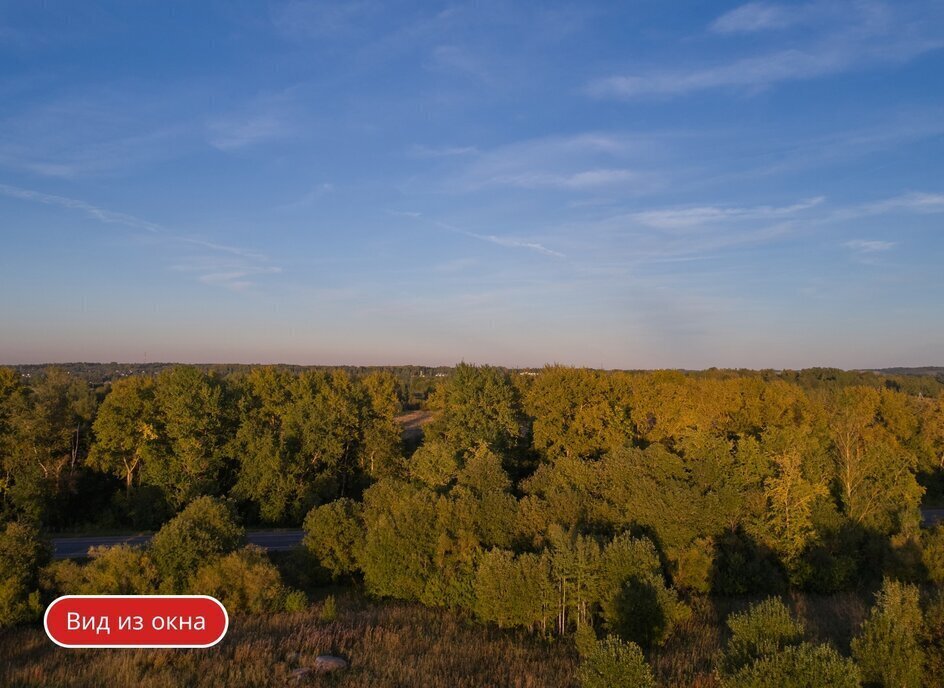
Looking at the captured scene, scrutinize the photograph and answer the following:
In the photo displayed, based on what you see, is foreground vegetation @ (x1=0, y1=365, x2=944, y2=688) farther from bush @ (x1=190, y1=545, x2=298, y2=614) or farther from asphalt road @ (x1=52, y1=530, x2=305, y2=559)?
asphalt road @ (x1=52, y1=530, x2=305, y2=559)

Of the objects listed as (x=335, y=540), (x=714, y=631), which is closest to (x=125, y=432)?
(x=335, y=540)

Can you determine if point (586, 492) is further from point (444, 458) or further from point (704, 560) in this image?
point (444, 458)

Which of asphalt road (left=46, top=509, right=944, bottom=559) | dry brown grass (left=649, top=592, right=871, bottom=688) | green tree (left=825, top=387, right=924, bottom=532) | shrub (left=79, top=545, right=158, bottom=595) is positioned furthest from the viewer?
asphalt road (left=46, top=509, right=944, bottom=559)

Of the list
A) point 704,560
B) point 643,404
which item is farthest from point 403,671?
point 643,404

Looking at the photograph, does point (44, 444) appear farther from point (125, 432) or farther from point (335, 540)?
point (335, 540)

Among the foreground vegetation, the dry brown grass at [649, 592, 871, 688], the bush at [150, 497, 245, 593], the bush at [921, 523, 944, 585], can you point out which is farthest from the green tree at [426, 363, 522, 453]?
the bush at [921, 523, 944, 585]
